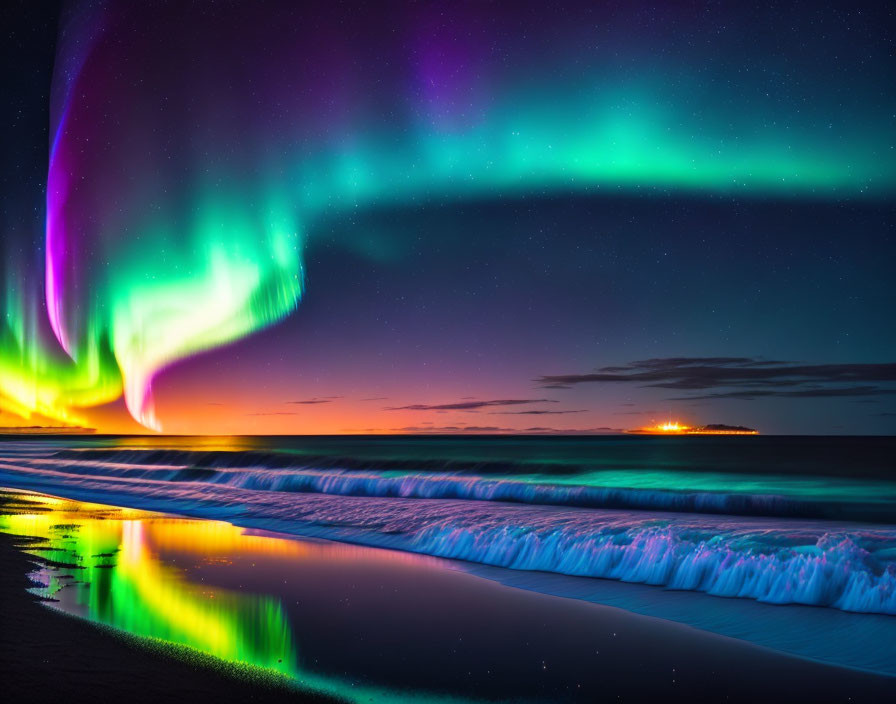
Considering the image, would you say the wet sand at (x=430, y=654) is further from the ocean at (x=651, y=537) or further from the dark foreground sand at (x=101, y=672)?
the ocean at (x=651, y=537)

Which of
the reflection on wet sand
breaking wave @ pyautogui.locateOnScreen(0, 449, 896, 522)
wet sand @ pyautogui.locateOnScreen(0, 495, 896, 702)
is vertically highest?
breaking wave @ pyautogui.locateOnScreen(0, 449, 896, 522)

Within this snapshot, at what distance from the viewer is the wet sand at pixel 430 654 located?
222 inches

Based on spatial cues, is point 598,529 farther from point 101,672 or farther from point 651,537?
point 101,672

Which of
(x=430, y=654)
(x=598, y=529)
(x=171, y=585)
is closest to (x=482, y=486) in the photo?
(x=598, y=529)

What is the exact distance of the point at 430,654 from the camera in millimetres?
6656

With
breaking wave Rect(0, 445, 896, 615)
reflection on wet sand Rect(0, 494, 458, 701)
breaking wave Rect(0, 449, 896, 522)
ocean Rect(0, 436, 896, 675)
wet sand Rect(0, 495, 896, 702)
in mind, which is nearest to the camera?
wet sand Rect(0, 495, 896, 702)

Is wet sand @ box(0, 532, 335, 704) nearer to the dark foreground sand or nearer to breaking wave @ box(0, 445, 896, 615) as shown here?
the dark foreground sand

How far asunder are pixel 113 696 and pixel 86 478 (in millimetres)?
33257

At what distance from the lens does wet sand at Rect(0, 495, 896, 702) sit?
5.63 meters

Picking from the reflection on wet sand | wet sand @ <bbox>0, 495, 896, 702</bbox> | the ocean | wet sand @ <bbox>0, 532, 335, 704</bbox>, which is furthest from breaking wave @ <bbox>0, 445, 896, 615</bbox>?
wet sand @ <bbox>0, 532, 335, 704</bbox>

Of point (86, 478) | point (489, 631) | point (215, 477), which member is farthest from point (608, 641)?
point (86, 478)

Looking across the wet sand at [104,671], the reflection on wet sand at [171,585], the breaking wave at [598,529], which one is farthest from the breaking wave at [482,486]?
the wet sand at [104,671]

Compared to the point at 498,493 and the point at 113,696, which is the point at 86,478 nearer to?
the point at 498,493

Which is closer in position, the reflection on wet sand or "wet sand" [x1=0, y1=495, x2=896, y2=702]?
"wet sand" [x1=0, y1=495, x2=896, y2=702]
